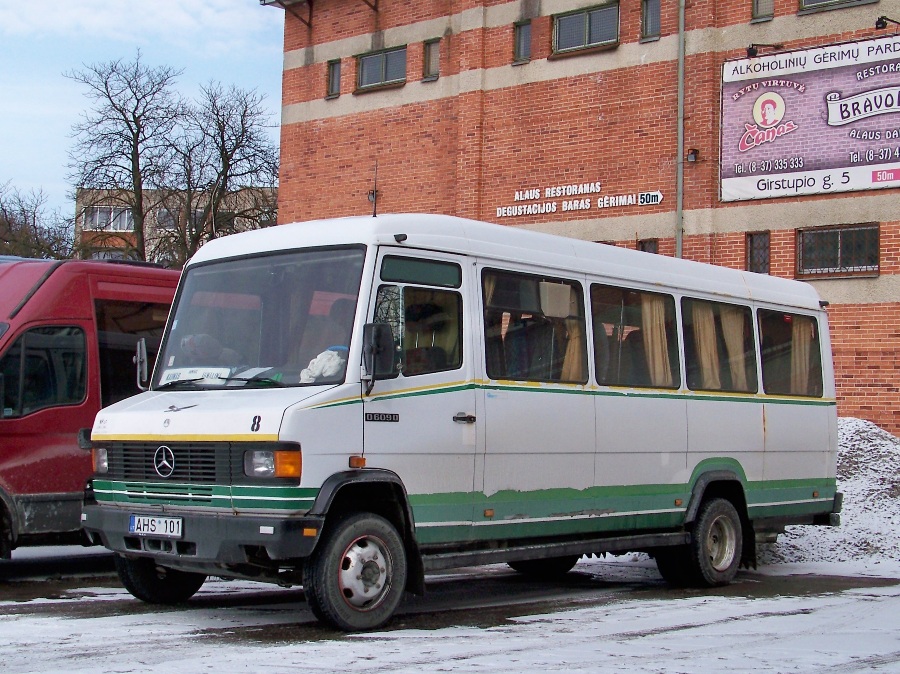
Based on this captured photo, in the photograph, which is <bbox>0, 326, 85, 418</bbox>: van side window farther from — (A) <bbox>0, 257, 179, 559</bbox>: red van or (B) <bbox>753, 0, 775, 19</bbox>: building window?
(B) <bbox>753, 0, 775, 19</bbox>: building window

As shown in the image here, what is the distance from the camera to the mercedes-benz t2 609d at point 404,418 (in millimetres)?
8164

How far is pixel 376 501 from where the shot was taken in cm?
866

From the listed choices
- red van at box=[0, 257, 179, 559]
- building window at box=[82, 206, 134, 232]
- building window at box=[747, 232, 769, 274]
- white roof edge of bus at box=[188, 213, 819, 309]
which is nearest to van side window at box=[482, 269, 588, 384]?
white roof edge of bus at box=[188, 213, 819, 309]

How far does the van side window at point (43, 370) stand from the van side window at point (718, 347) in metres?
5.48

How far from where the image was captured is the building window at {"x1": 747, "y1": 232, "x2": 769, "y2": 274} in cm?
2092

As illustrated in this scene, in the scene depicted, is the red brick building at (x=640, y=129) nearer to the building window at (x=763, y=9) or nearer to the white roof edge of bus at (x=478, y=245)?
the building window at (x=763, y=9)

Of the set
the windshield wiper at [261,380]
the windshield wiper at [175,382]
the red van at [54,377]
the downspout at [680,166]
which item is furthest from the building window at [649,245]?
the windshield wiper at [261,380]

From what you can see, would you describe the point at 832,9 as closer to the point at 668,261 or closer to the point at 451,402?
the point at 668,261

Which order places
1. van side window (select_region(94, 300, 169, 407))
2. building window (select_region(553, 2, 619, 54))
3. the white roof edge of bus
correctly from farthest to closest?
building window (select_region(553, 2, 619, 54)) < van side window (select_region(94, 300, 169, 407)) < the white roof edge of bus

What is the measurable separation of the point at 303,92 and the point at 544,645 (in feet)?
70.2

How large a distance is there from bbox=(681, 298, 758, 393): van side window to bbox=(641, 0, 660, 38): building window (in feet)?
36.6

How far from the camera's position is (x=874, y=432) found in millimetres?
17734

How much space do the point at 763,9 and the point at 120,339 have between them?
1341cm

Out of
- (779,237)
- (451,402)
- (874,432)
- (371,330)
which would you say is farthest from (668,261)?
(779,237)
